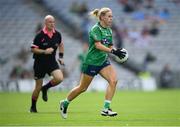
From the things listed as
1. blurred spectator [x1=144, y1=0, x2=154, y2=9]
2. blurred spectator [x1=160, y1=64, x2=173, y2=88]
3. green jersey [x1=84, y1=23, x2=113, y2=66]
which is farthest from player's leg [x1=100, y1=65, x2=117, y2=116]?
blurred spectator [x1=144, y1=0, x2=154, y2=9]

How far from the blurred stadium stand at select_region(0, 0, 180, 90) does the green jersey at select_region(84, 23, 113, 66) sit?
20799mm

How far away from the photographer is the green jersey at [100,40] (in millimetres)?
16141

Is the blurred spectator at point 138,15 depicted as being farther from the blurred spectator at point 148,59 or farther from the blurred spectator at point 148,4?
the blurred spectator at point 148,59

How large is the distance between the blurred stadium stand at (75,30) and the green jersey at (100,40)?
20.8m

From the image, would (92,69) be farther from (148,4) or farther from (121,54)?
(148,4)

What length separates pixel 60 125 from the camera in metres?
14.1

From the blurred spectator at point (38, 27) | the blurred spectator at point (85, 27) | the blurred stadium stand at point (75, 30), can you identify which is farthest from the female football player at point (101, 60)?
the blurred spectator at point (38, 27)

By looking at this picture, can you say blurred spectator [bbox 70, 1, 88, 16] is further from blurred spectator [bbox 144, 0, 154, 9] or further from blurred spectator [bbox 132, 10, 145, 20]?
blurred spectator [bbox 144, 0, 154, 9]

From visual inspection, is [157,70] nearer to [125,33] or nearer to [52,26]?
[125,33]

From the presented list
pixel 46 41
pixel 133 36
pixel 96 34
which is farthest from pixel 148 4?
pixel 96 34

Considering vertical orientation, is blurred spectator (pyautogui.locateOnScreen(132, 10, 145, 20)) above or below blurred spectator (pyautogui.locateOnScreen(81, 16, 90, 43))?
above

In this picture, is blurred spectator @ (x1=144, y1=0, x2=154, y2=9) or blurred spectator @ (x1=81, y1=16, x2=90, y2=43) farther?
blurred spectator @ (x1=144, y1=0, x2=154, y2=9)

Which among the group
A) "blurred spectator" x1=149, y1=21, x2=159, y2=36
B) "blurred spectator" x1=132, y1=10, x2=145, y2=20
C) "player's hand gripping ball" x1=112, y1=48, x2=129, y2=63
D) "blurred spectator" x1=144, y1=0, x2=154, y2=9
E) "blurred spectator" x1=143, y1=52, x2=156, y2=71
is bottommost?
"player's hand gripping ball" x1=112, y1=48, x2=129, y2=63

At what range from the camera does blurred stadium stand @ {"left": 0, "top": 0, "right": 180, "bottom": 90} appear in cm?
3781
